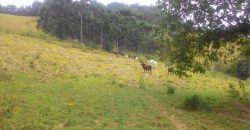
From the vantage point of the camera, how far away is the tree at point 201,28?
64.5 feet

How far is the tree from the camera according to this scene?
1967 centimetres

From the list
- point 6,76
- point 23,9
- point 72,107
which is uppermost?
point 23,9

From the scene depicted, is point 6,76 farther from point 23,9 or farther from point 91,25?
point 23,9

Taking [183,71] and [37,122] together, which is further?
[183,71]

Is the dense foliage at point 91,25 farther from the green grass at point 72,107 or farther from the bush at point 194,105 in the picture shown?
the bush at point 194,105

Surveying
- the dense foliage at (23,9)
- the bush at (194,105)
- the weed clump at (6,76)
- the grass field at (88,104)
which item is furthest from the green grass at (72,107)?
the dense foliage at (23,9)

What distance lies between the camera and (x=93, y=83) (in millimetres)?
27219

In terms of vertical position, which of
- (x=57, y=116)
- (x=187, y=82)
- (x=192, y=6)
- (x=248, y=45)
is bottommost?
(x=187, y=82)

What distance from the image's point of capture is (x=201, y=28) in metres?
20.5

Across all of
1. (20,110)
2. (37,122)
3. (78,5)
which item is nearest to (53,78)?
(20,110)

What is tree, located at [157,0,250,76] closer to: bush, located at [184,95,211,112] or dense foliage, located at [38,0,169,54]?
bush, located at [184,95,211,112]

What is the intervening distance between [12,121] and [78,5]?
2941 inches

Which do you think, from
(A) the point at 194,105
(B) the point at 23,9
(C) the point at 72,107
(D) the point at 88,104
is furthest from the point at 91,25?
(C) the point at 72,107

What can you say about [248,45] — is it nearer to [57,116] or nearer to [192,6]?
[192,6]
